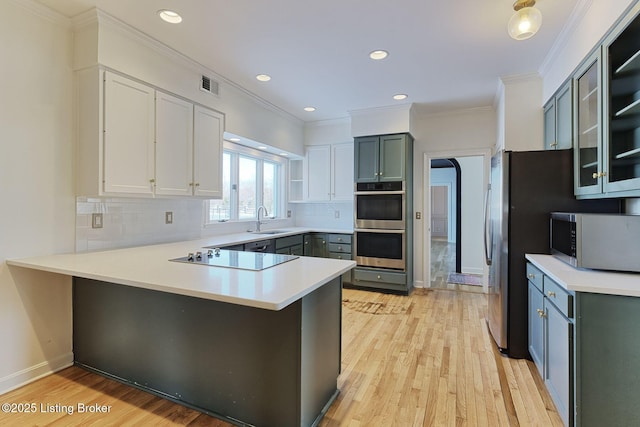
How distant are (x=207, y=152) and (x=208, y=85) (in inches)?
28.0

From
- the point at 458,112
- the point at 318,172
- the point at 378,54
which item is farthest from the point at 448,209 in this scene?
the point at 378,54

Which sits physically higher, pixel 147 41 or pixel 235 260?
pixel 147 41

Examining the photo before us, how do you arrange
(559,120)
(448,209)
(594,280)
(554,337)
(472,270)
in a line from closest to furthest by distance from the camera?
(594,280), (554,337), (559,120), (472,270), (448,209)

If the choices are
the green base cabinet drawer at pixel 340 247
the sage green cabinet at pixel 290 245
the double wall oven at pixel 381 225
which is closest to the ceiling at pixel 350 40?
the double wall oven at pixel 381 225

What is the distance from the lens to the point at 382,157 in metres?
4.53

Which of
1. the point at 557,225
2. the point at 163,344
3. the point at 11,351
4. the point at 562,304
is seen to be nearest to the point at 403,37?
the point at 557,225

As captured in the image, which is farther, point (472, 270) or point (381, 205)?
point (472, 270)

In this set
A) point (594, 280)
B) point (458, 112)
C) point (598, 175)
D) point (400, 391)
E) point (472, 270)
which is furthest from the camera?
point (472, 270)

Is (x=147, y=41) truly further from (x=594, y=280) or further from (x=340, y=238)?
(x=594, y=280)

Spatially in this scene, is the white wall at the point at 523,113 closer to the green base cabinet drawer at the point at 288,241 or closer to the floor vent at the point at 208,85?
the green base cabinet drawer at the point at 288,241

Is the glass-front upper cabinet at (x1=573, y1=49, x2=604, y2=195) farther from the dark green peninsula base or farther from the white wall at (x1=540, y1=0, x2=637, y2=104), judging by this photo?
the dark green peninsula base

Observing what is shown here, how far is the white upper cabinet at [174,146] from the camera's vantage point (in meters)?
2.80

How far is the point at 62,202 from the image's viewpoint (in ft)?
7.89

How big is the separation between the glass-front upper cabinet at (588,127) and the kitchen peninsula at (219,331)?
176cm
